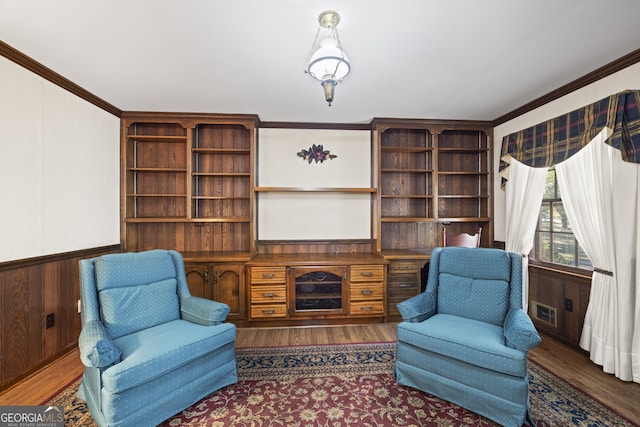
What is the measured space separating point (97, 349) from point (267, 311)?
1.71m

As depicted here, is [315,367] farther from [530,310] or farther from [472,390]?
[530,310]

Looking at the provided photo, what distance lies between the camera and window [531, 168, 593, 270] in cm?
266

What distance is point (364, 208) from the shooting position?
12.4 ft

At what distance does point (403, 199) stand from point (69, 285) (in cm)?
381

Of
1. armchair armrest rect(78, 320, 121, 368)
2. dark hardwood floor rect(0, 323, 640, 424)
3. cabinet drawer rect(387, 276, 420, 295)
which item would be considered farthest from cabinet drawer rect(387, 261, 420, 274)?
armchair armrest rect(78, 320, 121, 368)

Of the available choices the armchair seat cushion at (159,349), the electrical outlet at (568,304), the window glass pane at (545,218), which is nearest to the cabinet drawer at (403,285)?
the electrical outlet at (568,304)

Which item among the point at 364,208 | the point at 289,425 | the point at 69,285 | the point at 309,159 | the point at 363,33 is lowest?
the point at 289,425

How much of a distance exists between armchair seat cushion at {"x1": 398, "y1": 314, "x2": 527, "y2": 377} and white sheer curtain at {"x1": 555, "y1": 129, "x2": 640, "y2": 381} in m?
1.03

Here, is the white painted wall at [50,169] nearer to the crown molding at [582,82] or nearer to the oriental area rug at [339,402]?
the oriental area rug at [339,402]

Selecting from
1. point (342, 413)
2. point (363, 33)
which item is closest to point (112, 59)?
point (363, 33)

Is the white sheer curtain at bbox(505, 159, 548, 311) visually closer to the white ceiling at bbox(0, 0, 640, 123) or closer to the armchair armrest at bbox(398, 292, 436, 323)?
the white ceiling at bbox(0, 0, 640, 123)

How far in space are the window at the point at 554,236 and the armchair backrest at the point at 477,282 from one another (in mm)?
1087

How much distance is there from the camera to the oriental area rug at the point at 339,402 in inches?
67.6

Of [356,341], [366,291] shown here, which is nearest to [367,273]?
[366,291]
